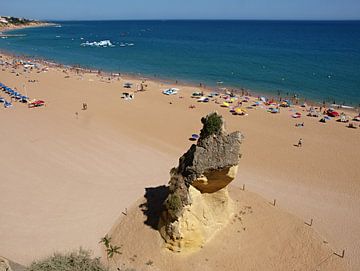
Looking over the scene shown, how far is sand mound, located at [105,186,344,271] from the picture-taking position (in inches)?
612

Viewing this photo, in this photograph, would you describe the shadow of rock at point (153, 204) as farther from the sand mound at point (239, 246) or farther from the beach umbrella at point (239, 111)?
the beach umbrella at point (239, 111)

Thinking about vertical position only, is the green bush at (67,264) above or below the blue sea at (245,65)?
above

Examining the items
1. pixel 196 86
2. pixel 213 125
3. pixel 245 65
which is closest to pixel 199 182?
pixel 213 125

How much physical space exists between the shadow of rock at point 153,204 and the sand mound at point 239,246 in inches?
2.3

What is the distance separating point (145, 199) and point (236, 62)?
6005cm

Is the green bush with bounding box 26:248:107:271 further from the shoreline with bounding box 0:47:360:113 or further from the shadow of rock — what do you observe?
the shoreline with bounding box 0:47:360:113

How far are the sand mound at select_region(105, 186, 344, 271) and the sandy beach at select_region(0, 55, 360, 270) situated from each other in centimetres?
106

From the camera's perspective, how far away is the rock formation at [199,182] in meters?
15.2

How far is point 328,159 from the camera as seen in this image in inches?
1096

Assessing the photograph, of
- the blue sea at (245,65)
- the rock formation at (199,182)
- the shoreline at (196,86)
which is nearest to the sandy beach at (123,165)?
the rock formation at (199,182)

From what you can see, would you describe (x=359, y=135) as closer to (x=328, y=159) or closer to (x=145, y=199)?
(x=328, y=159)

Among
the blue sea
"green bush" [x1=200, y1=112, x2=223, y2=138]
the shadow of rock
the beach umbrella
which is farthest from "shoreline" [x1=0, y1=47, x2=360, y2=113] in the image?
"green bush" [x1=200, y1=112, x2=223, y2=138]

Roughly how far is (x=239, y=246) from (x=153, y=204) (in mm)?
5542

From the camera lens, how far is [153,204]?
19.4m
